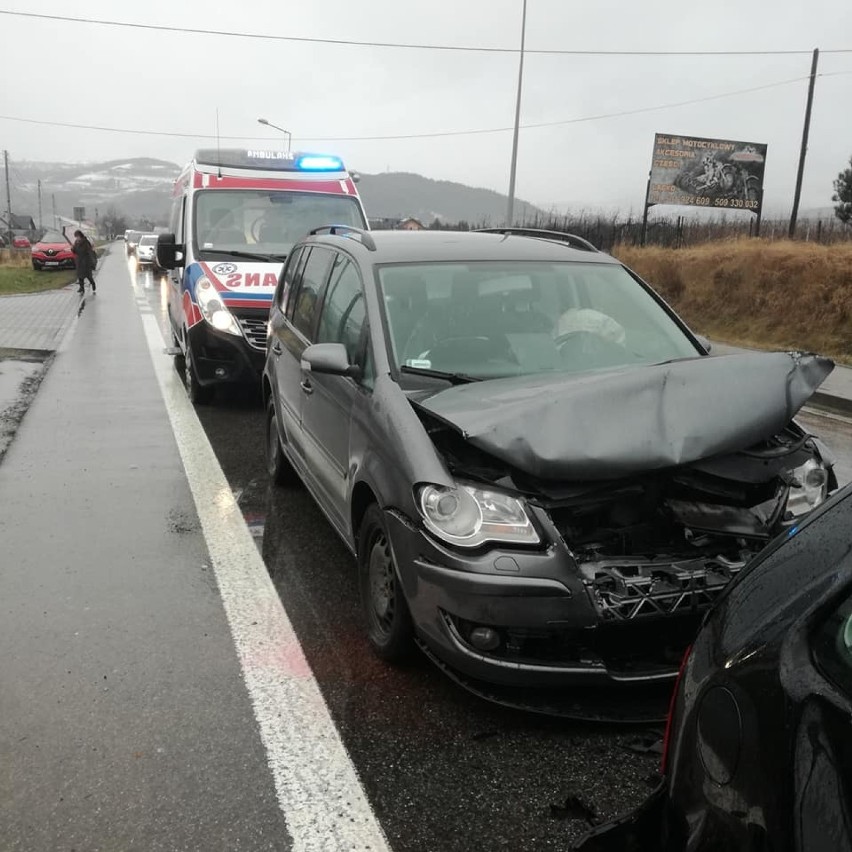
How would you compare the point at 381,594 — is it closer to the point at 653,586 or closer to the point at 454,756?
the point at 454,756

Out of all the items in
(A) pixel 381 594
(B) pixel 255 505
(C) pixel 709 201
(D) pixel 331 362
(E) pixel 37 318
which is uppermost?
(C) pixel 709 201

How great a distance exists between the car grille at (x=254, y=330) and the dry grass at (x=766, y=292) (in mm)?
9898

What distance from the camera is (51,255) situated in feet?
108

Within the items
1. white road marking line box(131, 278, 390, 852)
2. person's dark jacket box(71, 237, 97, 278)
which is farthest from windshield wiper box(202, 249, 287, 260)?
person's dark jacket box(71, 237, 97, 278)

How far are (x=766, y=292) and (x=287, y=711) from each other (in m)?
16.3

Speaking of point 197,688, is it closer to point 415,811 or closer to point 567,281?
point 415,811

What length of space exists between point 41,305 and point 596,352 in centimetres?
1830

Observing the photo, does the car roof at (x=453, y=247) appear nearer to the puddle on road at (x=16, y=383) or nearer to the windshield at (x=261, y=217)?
the puddle on road at (x=16, y=383)

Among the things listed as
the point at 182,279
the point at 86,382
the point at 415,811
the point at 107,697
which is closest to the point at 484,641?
the point at 415,811

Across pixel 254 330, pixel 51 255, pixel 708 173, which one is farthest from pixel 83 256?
pixel 708 173

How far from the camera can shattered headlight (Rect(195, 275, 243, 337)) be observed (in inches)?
322

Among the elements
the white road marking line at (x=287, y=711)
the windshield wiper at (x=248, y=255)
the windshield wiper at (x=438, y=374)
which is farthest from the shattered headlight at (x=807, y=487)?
the windshield wiper at (x=248, y=255)

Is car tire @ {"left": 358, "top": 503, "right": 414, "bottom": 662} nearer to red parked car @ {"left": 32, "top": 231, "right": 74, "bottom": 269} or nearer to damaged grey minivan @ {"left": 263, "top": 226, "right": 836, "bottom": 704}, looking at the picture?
damaged grey minivan @ {"left": 263, "top": 226, "right": 836, "bottom": 704}

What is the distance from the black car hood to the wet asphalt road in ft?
3.06
